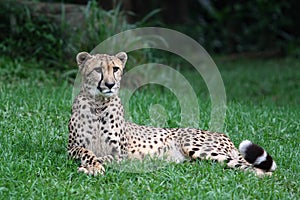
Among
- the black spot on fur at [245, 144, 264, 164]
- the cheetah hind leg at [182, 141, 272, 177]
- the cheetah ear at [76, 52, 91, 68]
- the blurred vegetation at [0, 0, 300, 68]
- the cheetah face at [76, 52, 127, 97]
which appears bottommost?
the cheetah hind leg at [182, 141, 272, 177]

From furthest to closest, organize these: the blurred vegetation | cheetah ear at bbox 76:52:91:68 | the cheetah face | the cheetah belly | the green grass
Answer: the blurred vegetation, the cheetah belly, cheetah ear at bbox 76:52:91:68, the cheetah face, the green grass

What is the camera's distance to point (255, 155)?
4891 mm

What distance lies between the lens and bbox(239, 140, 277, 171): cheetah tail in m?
4.87

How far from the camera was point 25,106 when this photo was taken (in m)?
6.61

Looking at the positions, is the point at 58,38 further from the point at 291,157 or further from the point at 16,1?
the point at 291,157

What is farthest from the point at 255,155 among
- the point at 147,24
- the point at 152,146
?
the point at 147,24

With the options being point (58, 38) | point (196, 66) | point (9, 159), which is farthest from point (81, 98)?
point (196, 66)

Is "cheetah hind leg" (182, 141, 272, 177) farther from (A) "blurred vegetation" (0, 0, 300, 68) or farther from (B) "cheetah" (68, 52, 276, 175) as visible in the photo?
(A) "blurred vegetation" (0, 0, 300, 68)

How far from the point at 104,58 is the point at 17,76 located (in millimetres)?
3994

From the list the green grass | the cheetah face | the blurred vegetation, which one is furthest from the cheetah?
the blurred vegetation

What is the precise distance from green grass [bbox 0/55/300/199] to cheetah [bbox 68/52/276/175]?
0.38ft

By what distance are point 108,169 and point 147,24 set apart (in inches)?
249

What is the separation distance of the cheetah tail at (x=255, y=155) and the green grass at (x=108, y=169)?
0.13 m

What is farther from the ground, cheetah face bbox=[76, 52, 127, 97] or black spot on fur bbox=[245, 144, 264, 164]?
cheetah face bbox=[76, 52, 127, 97]
